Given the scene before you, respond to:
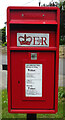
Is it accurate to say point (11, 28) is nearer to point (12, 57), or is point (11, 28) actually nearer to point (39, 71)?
point (12, 57)

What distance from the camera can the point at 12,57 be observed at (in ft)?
7.45

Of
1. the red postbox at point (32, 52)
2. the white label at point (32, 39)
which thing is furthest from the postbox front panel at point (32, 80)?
the white label at point (32, 39)

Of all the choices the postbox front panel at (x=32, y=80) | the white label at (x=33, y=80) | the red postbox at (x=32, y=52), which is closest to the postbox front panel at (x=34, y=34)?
the red postbox at (x=32, y=52)

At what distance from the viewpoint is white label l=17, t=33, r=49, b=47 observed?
7.33 feet

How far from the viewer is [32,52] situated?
7.36 feet

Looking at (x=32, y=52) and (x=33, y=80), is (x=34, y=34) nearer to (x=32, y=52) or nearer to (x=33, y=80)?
(x=32, y=52)

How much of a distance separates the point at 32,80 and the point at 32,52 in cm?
39

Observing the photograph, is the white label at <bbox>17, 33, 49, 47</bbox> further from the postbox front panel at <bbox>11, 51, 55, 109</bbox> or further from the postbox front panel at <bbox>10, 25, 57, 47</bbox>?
the postbox front panel at <bbox>11, 51, 55, 109</bbox>

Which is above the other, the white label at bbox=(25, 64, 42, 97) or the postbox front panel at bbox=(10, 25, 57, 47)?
the postbox front panel at bbox=(10, 25, 57, 47)

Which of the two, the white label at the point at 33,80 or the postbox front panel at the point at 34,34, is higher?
the postbox front panel at the point at 34,34

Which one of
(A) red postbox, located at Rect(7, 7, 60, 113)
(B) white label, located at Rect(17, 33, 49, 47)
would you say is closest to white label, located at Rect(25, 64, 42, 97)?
(A) red postbox, located at Rect(7, 7, 60, 113)

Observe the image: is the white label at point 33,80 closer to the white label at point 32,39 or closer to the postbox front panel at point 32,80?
the postbox front panel at point 32,80

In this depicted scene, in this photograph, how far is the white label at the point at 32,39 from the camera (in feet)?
7.33

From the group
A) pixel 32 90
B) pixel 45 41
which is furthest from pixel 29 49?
pixel 32 90
